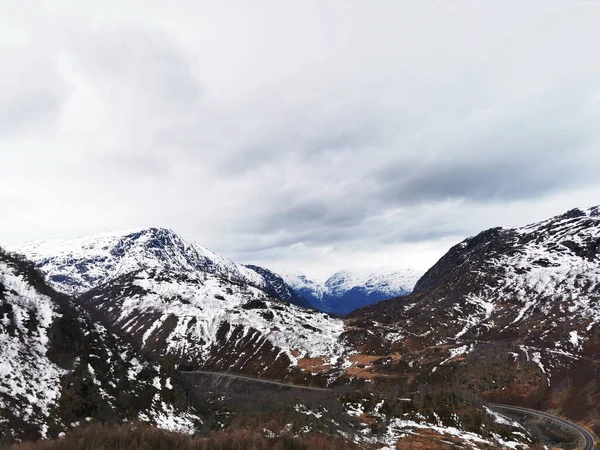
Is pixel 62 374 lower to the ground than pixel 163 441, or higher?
higher

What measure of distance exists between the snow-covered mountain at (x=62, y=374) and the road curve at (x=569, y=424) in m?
118

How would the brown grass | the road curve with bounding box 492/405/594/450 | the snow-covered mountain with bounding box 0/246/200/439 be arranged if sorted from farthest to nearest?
the road curve with bounding box 492/405/594/450
the snow-covered mountain with bounding box 0/246/200/439
the brown grass

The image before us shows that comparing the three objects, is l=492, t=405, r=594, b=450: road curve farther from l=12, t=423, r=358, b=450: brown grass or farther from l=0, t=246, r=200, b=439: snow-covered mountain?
l=0, t=246, r=200, b=439: snow-covered mountain

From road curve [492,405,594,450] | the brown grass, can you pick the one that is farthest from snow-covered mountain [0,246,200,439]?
road curve [492,405,594,450]

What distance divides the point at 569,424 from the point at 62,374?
166m

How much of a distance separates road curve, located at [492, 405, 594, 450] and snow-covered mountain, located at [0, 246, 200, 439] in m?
118

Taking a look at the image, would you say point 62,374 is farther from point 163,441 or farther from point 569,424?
point 569,424

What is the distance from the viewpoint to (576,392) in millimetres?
159375

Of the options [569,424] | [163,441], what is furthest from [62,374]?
[569,424]

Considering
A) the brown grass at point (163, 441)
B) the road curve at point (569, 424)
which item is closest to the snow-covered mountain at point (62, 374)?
the brown grass at point (163, 441)

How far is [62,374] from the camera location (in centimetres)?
8975

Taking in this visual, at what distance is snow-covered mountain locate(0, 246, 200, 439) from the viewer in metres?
75.2

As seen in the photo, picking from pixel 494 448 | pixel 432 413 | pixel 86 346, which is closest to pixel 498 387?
pixel 432 413

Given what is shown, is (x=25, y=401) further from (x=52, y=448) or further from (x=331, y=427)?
(x=331, y=427)
